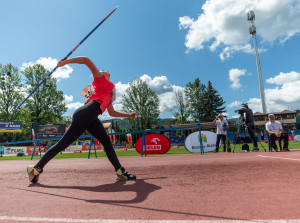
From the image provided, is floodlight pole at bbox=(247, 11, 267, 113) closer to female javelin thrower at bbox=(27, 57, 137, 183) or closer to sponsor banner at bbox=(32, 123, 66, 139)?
sponsor banner at bbox=(32, 123, 66, 139)

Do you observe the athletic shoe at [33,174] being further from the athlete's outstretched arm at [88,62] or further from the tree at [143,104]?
the tree at [143,104]

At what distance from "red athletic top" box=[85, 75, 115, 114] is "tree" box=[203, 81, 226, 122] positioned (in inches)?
2035

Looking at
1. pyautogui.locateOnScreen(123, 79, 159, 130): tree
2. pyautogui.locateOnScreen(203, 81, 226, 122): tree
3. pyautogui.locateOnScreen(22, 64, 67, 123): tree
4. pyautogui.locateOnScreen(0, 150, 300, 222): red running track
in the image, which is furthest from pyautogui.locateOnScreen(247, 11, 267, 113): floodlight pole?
pyautogui.locateOnScreen(0, 150, 300, 222): red running track

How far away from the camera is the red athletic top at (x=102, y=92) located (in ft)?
11.2

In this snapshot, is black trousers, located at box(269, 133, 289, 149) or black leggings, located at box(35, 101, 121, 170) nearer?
black leggings, located at box(35, 101, 121, 170)

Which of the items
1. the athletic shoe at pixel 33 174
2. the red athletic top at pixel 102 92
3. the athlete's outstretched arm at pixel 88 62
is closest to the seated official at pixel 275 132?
the red athletic top at pixel 102 92

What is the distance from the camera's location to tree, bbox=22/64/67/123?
1616 inches

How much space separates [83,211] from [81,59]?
225cm

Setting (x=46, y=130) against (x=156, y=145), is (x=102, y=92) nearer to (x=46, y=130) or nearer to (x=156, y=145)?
(x=156, y=145)

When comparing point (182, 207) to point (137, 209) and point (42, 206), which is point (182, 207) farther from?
point (42, 206)

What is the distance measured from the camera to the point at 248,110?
368 inches

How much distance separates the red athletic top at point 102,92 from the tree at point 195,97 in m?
48.1

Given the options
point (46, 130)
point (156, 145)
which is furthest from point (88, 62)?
point (46, 130)

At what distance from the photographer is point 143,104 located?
48.2 metres
